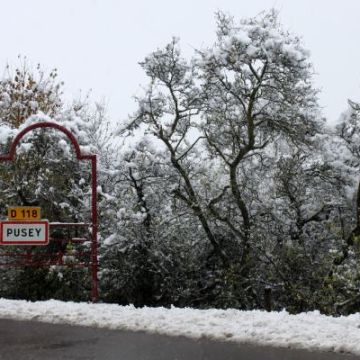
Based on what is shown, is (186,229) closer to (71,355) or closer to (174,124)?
(174,124)

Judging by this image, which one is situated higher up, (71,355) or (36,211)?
(36,211)

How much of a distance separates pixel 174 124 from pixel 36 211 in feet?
19.1

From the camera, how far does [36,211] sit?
35.4ft

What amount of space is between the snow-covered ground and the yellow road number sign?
1.71 meters

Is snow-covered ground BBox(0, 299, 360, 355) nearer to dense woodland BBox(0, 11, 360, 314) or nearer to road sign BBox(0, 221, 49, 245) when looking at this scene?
road sign BBox(0, 221, 49, 245)

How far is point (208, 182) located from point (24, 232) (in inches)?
238

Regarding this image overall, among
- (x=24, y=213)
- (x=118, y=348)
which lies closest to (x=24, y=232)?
(x=24, y=213)

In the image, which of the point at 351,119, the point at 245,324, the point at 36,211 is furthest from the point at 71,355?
the point at 351,119

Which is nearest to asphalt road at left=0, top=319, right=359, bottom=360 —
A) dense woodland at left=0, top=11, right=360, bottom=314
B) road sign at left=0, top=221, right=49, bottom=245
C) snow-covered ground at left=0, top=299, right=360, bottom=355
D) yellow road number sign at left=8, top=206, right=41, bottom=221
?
snow-covered ground at left=0, top=299, right=360, bottom=355

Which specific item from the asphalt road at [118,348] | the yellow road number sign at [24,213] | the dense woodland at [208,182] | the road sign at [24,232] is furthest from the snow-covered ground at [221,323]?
the dense woodland at [208,182]

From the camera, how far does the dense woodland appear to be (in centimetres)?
1441

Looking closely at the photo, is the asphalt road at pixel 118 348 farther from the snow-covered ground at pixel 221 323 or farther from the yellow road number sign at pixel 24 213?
the yellow road number sign at pixel 24 213

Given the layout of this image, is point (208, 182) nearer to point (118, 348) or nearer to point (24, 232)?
point (24, 232)

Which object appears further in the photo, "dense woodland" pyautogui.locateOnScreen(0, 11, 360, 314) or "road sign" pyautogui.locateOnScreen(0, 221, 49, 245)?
"dense woodland" pyautogui.locateOnScreen(0, 11, 360, 314)
